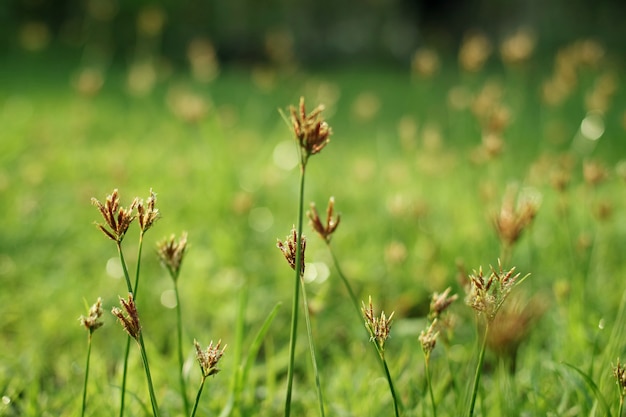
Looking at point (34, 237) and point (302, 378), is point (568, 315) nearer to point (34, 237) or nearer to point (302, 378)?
point (302, 378)

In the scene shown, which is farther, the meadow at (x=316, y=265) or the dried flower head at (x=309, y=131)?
the meadow at (x=316, y=265)

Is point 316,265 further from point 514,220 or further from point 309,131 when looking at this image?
point 309,131

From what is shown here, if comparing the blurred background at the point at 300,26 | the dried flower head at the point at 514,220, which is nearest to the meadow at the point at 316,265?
the dried flower head at the point at 514,220

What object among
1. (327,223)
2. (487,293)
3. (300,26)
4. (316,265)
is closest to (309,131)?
(327,223)

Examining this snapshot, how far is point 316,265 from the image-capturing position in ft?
7.23

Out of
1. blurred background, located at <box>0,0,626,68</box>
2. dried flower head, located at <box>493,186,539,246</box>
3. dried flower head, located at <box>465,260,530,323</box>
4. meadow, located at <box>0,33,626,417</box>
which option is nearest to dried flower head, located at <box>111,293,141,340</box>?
meadow, located at <box>0,33,626,417</box>

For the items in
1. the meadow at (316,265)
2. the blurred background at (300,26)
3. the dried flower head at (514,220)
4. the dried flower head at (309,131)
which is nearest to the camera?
the dried flower head at (309,131)

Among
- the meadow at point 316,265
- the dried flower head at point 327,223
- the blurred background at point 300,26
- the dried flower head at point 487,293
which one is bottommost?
the dried flower head at point 487,293

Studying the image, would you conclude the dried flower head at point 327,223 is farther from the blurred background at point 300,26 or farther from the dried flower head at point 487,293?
the blurred background at point 300,26

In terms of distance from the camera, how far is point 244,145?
3.96m

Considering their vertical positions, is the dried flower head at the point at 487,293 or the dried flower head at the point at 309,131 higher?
the dried flower head at the point at 309,131

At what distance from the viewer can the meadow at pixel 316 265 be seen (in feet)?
4.18

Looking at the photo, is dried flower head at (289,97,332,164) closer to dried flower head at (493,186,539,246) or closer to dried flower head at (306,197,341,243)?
dried flower head at (306,197,341,243)

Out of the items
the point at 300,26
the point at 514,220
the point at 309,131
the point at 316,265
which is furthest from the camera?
the point at 300,26
